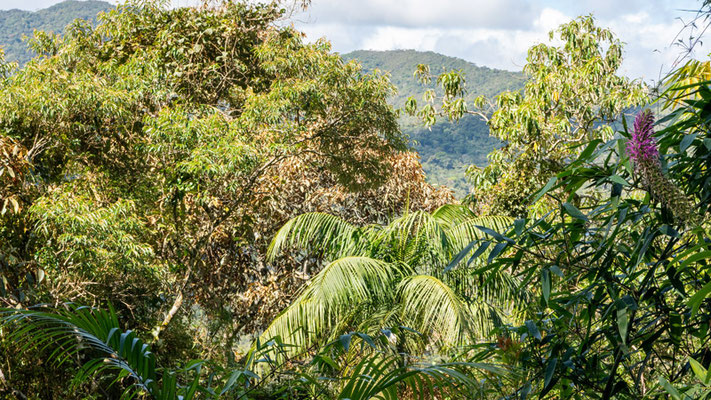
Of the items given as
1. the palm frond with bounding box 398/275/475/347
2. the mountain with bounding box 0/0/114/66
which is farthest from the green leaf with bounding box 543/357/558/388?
the mountain with bounding box 0/0/114/66

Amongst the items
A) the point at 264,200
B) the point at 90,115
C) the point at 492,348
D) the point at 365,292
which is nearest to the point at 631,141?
the point at 492,348

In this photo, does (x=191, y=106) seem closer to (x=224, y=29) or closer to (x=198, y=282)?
(x=224, y=29)

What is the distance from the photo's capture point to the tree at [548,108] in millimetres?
7301

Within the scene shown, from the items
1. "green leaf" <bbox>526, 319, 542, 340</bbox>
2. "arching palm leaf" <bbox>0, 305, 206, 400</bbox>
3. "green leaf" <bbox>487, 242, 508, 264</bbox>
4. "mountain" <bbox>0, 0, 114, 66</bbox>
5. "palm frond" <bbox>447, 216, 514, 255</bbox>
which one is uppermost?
"mountain" <bbox>0, 0, 114, 66</bbox>

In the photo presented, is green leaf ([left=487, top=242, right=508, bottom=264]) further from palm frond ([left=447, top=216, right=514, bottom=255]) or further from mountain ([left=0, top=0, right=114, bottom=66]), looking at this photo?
mountain ([left=0, top=0, right=114, bottom=66])

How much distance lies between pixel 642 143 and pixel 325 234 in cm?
433

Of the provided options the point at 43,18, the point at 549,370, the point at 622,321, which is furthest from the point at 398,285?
the point at 43,18

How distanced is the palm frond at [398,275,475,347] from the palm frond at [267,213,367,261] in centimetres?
89

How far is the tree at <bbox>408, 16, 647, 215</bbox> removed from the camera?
730cm

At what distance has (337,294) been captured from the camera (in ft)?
14.5

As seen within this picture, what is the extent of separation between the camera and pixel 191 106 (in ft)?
25.1

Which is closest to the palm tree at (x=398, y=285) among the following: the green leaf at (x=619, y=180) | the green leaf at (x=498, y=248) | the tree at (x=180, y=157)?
the tree at (x=180, y=157)

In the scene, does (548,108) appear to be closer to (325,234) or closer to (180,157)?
(325,234)

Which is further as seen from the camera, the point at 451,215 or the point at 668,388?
the point at 451,215
